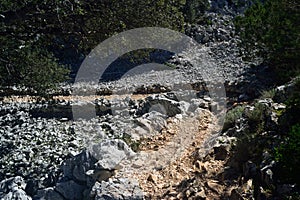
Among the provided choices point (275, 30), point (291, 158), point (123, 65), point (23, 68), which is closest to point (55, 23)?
point (23, 68)

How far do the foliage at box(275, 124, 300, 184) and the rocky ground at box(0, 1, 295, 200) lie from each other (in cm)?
25

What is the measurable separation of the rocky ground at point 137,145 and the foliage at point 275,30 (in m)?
1.79

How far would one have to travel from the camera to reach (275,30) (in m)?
9.28

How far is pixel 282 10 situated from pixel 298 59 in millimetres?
1179

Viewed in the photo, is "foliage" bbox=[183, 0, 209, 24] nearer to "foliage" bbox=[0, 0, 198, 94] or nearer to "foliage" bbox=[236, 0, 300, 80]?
"foliage" bbox=[0, 0, 198, 94]

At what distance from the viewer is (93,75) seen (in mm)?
30688

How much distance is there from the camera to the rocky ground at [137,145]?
35.1ft

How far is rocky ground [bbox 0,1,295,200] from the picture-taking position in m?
10.7

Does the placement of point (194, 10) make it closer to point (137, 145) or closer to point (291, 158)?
point (137, 145)

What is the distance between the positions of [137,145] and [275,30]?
279 inches

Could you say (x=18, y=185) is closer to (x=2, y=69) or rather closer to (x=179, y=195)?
(x=2, y=69)

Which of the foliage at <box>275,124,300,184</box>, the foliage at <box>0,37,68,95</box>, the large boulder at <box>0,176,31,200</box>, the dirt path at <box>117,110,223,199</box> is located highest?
the foliage at <box>0,37,68,95</box>

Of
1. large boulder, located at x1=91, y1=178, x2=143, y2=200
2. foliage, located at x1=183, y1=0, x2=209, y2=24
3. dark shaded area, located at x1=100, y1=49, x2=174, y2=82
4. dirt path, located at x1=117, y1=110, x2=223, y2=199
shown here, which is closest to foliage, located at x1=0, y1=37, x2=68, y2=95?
dirt path, located at x1=117, y1=110, x2=223, y2=199

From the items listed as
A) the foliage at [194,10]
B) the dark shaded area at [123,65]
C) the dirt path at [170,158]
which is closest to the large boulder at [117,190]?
the dirt path at [170,158]
